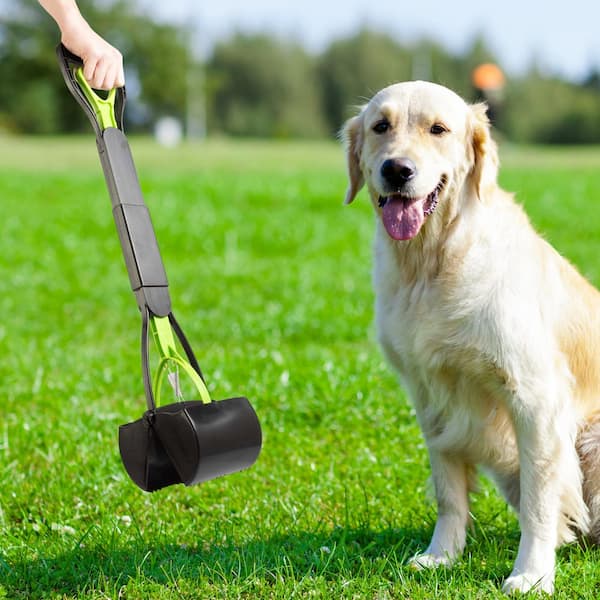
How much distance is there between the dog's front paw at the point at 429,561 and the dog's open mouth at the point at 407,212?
3.70 ft

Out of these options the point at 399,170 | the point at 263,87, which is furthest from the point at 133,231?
the point at 263,87

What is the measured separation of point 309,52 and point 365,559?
73.0m

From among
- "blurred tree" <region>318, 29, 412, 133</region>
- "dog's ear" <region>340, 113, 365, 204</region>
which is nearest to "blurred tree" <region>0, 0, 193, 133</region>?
"blurred tree" <region>318, 29, 412, 133</region>

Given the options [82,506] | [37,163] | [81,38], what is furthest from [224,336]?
[37,163]

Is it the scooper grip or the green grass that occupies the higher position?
the scooper grip

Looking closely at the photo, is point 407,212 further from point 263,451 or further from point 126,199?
point 263,451

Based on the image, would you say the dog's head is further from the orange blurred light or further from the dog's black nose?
the orange blurred light

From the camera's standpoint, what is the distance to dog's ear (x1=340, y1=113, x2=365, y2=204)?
137 inches

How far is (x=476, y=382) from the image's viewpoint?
3152 millimetres

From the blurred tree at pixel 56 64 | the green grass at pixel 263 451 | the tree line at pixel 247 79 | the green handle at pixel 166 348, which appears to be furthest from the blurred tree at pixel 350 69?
the green handle at pixel 166 348

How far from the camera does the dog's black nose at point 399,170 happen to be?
3.03 m

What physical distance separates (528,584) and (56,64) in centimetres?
6652

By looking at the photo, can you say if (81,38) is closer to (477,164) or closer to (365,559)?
(477,164)

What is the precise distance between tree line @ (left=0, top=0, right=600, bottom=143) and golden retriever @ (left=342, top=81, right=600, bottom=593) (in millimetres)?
57288
